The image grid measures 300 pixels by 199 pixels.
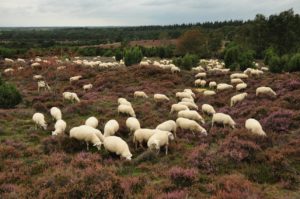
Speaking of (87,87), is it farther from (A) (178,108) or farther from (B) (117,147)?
(B) (117,147)

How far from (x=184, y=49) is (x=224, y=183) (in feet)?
245

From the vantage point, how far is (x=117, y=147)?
1157 centimetres

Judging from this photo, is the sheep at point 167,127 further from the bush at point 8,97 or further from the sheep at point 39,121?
the bush at point 8,97

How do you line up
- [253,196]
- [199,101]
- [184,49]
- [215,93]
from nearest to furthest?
[253,196] → [199,101] → [215,93] → [184,49]

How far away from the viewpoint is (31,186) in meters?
9.46

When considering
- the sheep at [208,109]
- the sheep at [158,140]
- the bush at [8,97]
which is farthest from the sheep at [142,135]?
the bush at [8,97]

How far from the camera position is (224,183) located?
9.07 m

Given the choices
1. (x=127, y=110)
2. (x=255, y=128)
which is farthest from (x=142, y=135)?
(x=127, y=110)

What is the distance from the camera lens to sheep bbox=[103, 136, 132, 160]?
11.4m

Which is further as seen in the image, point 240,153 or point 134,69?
point 134,69

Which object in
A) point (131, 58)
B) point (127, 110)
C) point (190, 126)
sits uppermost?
point (190, 126)

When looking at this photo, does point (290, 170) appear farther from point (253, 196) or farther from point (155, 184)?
point (155, 184)

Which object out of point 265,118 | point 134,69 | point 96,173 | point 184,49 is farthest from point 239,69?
point 184,49

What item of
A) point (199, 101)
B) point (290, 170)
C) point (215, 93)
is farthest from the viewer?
point (215, 93)
